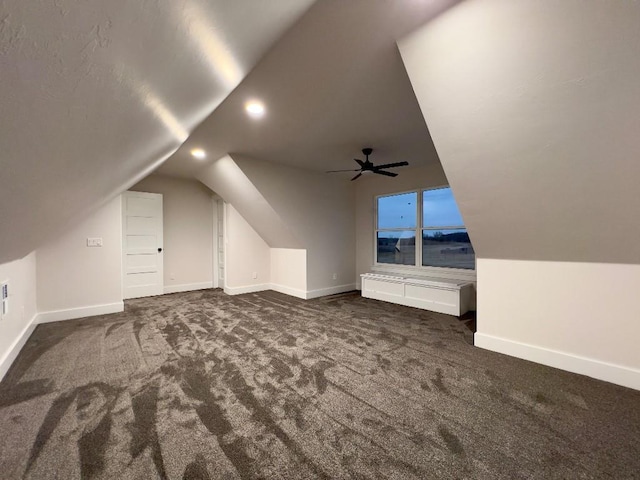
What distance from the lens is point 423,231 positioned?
5074mm

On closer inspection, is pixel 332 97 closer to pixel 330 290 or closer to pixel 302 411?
pixel 302 411

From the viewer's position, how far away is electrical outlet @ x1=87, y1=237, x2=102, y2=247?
397 cm

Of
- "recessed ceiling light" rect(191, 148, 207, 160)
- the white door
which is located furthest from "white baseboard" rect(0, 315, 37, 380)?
"recessed ceiling light" rect(191, 148, 207, 160)

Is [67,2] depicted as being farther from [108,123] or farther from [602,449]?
[602,449]

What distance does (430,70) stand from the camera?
186cm

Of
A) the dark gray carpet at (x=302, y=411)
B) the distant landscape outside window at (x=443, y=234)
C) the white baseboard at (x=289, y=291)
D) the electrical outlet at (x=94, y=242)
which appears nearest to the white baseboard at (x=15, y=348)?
the dark gray carpet at (x=302, y=411)

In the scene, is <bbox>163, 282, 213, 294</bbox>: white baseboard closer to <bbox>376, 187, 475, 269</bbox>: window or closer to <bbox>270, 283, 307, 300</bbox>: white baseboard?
<bbox>270, 283, 307, 300</bbox>: white baseboard

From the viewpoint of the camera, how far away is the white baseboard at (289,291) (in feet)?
17.1

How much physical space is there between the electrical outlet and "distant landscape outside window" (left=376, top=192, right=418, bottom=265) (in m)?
4.78

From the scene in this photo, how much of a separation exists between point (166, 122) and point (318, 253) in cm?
375

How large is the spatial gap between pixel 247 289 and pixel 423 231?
3654 mm

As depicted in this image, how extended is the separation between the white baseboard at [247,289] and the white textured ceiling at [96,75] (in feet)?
12.2

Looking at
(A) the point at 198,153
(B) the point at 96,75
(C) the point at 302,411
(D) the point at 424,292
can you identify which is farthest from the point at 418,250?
(B) the point at 96,75

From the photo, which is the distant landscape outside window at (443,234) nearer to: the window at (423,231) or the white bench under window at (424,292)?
the window at (423,231)
